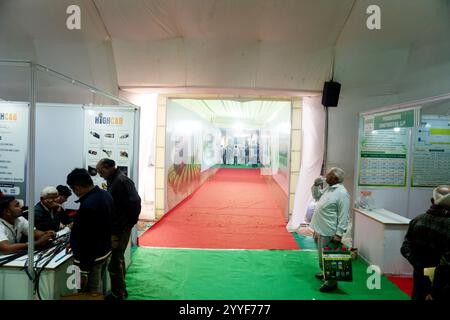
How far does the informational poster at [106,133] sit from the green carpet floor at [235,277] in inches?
49.2

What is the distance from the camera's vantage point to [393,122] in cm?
313

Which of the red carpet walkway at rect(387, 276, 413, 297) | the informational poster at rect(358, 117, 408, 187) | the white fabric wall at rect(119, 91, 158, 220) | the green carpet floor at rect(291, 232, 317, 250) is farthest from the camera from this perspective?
the white fabric wall at rect(119, 91, 158, 220)

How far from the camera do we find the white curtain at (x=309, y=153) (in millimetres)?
4695

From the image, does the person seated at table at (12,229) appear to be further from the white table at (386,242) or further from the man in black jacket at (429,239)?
the white table at (386,242)

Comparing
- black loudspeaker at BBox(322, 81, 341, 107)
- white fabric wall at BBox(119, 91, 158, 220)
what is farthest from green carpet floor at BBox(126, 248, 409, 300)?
black loudspeaker at BBox(322, 81, 341, 107)

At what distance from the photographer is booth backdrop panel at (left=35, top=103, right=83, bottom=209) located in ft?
A: 11.6

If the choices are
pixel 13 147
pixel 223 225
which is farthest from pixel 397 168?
pixel 13 147

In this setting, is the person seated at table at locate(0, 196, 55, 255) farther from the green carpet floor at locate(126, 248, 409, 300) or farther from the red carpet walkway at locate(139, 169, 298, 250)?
the red carpet walkway at locate(139, 169, 298, 250)

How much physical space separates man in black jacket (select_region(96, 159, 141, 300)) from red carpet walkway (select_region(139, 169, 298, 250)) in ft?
4.84

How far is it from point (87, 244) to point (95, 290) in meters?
0.40
